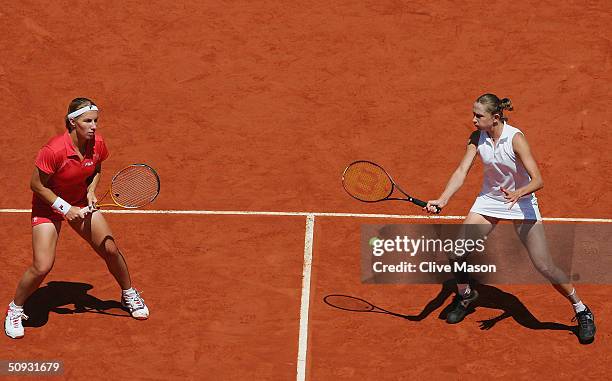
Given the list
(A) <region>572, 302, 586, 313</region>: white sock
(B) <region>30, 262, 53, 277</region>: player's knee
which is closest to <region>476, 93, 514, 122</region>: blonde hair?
(A) <region>572, 302, 586, 313</region>: white sock

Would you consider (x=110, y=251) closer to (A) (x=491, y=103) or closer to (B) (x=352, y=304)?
(B) (x=352, y=304)

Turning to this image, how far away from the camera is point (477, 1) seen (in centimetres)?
1755

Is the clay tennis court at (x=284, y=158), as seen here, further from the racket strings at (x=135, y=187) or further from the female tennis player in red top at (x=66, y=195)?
the racket strings at (x=135, y=187)

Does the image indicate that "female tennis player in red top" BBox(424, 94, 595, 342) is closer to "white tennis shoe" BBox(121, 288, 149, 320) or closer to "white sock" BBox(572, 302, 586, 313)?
"white sock" BBox(572, 302, 586, 313)

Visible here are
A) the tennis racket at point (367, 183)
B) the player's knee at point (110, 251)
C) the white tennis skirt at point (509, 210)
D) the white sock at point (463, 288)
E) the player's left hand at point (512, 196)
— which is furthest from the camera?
the tennis racket at point (367, 183)

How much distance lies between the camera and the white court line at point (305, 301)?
1088 centimetres

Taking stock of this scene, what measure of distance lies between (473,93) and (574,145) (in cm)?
163

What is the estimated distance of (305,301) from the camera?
11.9 meters

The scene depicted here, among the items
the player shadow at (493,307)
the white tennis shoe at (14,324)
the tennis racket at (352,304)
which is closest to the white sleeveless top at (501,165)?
the player shadow at (493,307)

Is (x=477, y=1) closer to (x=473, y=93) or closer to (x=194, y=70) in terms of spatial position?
(x=473, y=93)

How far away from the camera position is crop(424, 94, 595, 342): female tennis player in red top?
10766 millimetres

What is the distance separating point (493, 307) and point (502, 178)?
59.1 inches

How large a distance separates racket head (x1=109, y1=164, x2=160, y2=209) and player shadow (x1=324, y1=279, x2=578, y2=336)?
204 cm

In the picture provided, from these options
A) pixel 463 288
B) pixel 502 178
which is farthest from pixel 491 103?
pixel 463 288
